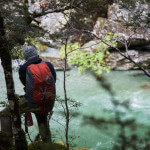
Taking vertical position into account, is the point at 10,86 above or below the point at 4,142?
above

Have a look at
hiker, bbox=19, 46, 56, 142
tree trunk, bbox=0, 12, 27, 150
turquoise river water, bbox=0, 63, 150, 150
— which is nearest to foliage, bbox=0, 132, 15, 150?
tree trunk, bbox=0, 12, 27, 150

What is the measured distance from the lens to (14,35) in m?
3.39

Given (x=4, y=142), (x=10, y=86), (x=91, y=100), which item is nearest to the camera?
(x=10, y=86)

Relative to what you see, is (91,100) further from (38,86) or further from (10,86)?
(10,86)

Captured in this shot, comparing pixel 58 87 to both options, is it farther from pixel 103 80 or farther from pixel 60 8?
pixel 103 80

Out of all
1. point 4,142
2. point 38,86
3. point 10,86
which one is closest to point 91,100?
point 38,86

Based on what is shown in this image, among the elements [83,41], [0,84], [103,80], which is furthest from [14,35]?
[83,41]

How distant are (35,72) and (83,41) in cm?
1343

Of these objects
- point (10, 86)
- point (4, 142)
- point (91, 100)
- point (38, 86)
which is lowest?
point (91, 100)

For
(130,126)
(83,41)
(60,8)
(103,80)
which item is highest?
(60,8)

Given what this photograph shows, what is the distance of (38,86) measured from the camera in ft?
7.35

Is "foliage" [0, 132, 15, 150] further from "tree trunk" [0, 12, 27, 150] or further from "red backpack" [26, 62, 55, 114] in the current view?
"red backpack" [26, 62, 55, 114]

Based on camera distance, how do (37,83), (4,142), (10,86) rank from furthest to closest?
(37,83) < (4,142) < (10,86)

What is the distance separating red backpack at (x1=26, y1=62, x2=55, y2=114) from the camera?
2.24 metres
